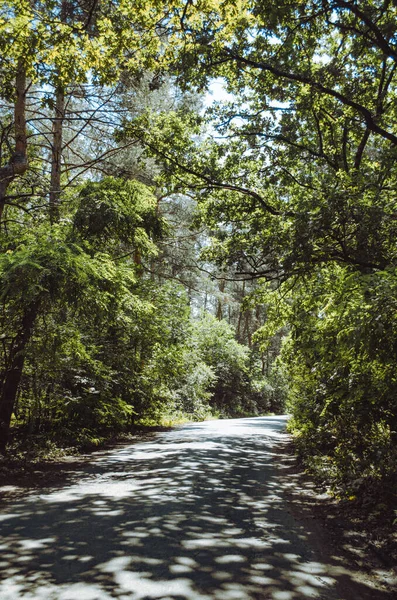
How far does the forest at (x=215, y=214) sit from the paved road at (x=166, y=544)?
2.01 metres

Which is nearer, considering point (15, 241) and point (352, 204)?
point (352, 204)

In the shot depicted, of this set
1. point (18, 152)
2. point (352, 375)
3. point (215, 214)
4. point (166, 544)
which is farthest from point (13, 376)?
point (215, 214)

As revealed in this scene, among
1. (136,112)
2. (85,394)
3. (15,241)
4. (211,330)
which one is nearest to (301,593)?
(15,241)

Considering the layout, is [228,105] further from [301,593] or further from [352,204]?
[301,593]

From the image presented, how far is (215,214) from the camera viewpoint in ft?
40.8

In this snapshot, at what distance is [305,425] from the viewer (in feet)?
35.9

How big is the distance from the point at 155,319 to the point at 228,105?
7.09m

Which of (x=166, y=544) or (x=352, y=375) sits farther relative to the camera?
(x=352, y=375)

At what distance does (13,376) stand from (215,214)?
7.04m

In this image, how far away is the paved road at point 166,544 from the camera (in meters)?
3.46

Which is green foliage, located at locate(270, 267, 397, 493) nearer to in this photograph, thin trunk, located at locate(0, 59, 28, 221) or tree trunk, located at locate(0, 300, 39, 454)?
tree trunk, located at locate(0, 300, 39, 454)

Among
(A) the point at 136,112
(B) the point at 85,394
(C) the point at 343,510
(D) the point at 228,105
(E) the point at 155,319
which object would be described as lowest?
(C) the point at 343,510

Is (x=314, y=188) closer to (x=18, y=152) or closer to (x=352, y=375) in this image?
(x=352, y=375)

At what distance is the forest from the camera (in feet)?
21.9
